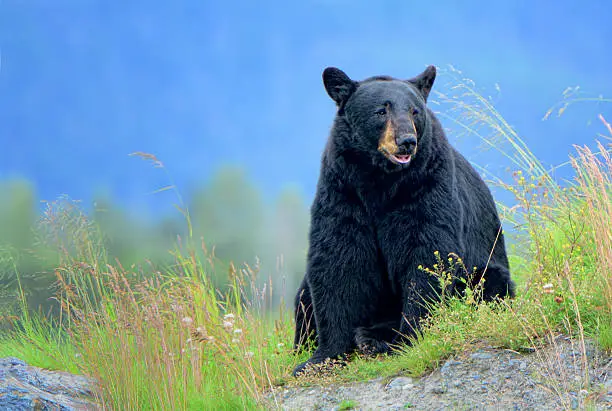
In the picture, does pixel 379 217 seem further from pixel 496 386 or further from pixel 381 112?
pixel 496 386

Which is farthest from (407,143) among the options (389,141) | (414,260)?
(414,260)

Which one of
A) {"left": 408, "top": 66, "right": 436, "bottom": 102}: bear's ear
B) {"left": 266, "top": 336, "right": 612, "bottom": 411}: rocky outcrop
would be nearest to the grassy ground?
{"left": 266, "top": 336, "right": 612, "bottom": 411}: rocky outcrop

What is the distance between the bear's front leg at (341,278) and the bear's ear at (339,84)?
2.73ft

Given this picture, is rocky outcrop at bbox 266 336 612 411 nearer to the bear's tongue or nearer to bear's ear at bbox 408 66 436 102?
the bear's tongue

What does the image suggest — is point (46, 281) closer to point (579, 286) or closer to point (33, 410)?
point (33, 410)

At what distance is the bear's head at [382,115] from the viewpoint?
5.27m

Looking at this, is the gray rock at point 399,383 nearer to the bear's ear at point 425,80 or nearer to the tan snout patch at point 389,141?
the tan snout patch at point 389,141

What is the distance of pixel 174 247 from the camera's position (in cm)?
693

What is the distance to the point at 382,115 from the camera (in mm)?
5379

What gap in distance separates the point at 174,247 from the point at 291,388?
195cm

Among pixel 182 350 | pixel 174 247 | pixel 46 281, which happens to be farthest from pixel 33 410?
pixel 46 281

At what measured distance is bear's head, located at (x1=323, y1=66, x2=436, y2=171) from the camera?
17.3 ft

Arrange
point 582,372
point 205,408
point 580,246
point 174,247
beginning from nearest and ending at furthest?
1. point 582,372
2. point 205,408
3. point 580,246
4. point 174,247

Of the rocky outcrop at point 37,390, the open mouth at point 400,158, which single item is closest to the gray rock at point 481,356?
the open mouth at point 400,158
